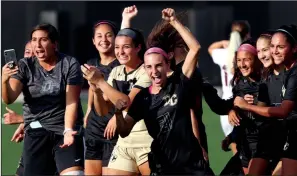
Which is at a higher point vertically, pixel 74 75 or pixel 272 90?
pixel 74 75

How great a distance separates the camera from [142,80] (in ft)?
28.1

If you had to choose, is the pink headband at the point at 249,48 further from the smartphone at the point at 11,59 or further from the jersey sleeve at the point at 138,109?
the smartphone at the point at 11,59

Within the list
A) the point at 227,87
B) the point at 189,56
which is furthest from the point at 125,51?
the point at 227,87

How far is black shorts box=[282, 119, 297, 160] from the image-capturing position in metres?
8.66

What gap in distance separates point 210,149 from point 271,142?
15.6ft

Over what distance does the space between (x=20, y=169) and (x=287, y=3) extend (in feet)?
38.2

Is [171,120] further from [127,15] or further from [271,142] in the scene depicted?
[127,15]

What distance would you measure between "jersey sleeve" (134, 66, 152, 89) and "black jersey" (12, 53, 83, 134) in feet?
1.94

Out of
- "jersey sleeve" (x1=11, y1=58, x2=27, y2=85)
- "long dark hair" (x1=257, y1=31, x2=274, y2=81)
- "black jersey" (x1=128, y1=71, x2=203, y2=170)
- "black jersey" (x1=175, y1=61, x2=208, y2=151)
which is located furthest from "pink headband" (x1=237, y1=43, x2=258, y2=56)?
"jersey sleeve" (x1=11, y1=58, x2=27, y2=85)

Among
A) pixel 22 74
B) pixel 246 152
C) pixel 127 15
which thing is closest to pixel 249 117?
pixel 246 152

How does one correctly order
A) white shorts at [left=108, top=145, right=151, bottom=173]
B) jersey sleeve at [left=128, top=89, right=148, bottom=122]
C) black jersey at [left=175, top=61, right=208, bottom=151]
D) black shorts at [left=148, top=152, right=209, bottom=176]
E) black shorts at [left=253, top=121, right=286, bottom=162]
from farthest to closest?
black shorts at [left=253, top=121, right=286, bottom=162] < white shorts at [left=108, top=145, right=151, bottom=173] < black jersey at [left=175, top=61, right=208, bottom=151] < jersey sleeve at [left=128, top=89, right=148, bottom=122] < black shorts at [left=148, top=152, right=209, bottom=176]

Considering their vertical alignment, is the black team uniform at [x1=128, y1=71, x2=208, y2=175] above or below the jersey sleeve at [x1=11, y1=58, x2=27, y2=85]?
below

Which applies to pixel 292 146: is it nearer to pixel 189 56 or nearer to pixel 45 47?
pixel 189 56

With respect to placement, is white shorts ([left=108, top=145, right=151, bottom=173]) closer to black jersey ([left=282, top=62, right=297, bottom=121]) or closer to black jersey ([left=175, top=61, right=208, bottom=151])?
black jersey ([left=175, top=61, right=208, bottom=151])
